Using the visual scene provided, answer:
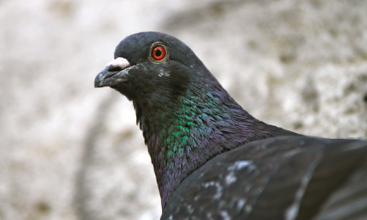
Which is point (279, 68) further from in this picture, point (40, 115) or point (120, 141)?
point (40, 115)

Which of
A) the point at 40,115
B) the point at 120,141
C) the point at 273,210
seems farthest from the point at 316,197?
the point at 40,115

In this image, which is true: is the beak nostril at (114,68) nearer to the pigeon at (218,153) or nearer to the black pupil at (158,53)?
the pigeon at (218,153)

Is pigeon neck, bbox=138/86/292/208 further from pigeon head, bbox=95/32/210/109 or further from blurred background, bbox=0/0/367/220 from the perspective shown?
blurred background, bbox=0/0/367/220

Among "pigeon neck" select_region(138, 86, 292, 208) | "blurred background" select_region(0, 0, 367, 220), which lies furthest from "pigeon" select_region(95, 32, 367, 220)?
"blurred background" select_region(0, 0, 367, 220)

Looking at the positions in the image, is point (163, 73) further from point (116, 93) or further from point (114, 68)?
point (116, 93)

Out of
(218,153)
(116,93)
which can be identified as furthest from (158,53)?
(116,93)
